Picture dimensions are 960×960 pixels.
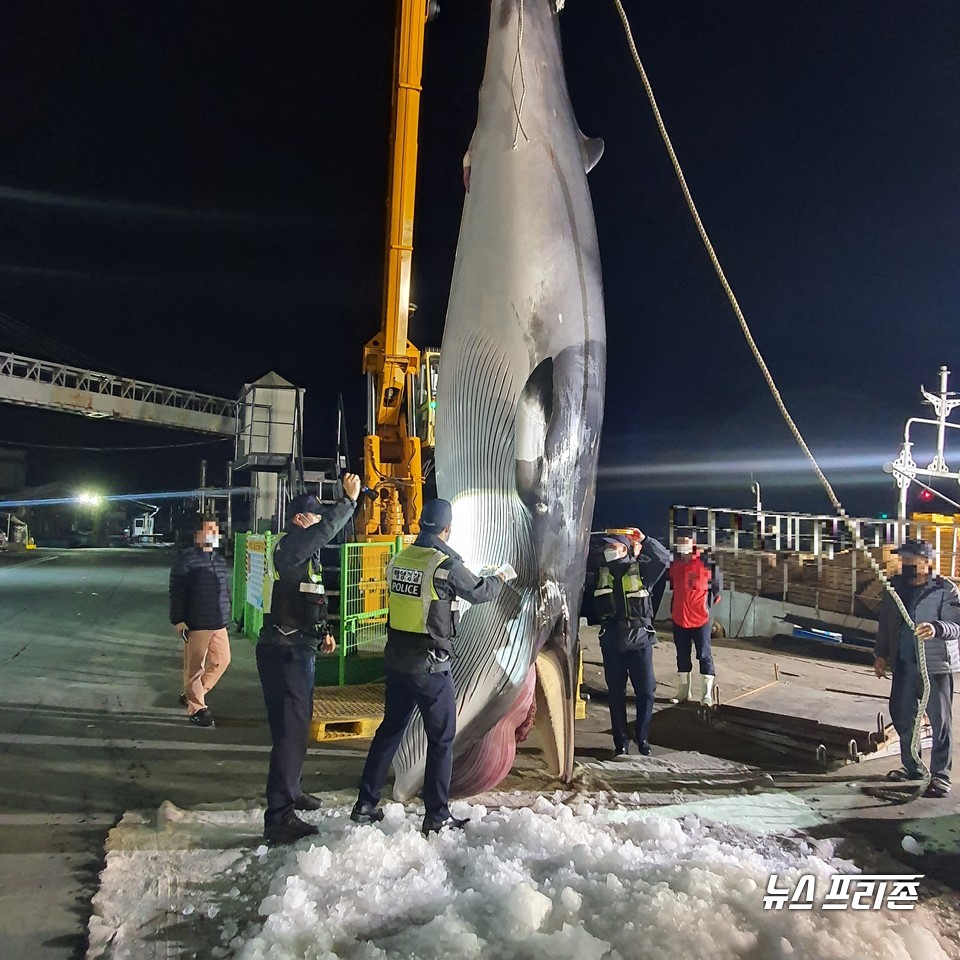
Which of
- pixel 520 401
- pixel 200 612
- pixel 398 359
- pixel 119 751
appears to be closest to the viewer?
pixel 520 401

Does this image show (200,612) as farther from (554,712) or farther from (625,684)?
(554,712)

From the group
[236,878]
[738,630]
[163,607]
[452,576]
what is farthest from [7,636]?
[738,630]

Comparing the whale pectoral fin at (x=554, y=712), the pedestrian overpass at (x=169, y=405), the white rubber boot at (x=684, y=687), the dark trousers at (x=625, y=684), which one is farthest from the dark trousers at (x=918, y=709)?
the pedestrian overpass at (x=169, y=405)

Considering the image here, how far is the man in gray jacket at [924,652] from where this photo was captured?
4.77m

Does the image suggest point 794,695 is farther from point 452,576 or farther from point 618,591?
point 452,576

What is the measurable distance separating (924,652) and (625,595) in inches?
79.6

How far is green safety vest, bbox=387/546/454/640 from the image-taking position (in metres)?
3.58

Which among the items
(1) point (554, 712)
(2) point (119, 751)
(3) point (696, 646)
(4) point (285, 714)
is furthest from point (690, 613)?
(2) point (119, 751)

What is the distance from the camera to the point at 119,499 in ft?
162

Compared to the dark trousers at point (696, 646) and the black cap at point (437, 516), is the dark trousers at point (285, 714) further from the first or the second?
the dark trousers at point (696, 646)

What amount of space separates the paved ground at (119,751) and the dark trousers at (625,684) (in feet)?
0.92

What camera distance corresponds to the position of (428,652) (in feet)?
11.8

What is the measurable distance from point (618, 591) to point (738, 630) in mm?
10067

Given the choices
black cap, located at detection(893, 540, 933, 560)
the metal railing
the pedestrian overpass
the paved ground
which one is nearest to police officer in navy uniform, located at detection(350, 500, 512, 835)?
the paved ground
